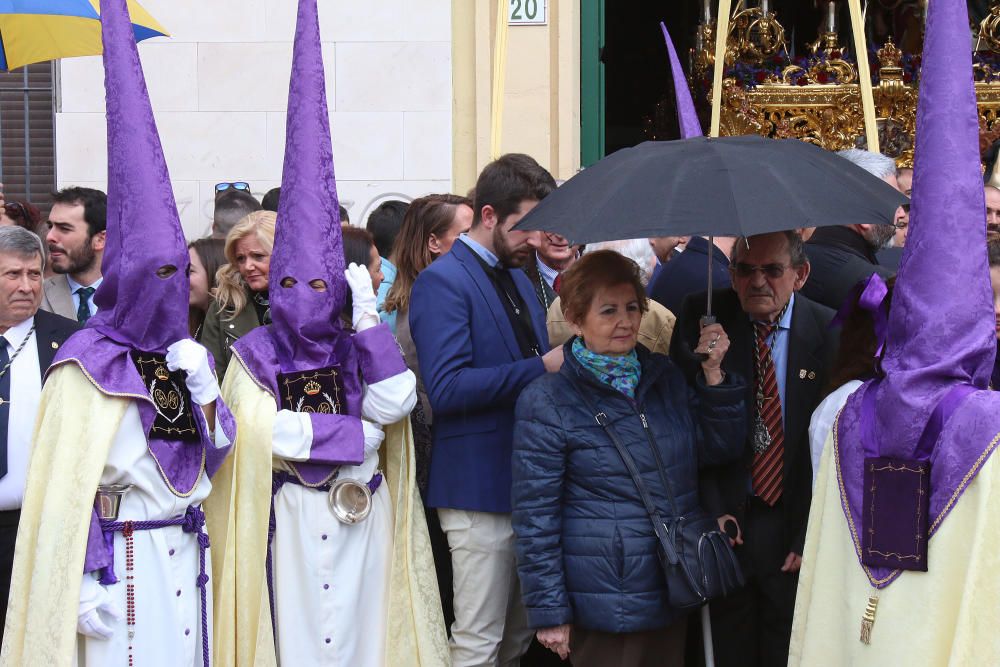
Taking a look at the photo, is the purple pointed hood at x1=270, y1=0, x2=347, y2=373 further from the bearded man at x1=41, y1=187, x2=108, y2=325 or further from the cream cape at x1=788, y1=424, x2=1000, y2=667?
the cream cape at x1=788, y1=424, x2=1000, y2=667

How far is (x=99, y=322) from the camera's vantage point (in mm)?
4059

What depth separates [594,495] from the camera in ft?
13.7

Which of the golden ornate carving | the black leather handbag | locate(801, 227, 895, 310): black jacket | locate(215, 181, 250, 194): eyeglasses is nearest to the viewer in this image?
the black leather handbag

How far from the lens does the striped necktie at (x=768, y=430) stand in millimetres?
4363

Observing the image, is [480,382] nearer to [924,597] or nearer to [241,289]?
[241,289]

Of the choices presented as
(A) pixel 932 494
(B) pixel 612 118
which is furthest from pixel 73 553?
(B) pixel 612 118

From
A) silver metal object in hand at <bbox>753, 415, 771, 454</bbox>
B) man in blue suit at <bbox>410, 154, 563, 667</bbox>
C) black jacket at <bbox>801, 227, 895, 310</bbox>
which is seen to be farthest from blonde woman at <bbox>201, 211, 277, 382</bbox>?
black jacket at <bbox>801, 227, 895, 310</bbox>

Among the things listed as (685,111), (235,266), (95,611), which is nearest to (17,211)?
(235,266)

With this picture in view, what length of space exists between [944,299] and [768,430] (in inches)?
45.5

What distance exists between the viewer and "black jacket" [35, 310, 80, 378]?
459cm

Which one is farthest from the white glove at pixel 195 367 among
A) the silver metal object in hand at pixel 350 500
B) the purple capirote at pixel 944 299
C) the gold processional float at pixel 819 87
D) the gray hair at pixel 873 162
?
the gold processional float at pixel 819 87

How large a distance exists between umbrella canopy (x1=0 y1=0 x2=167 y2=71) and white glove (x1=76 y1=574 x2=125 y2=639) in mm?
2781

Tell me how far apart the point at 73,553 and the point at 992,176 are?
178 inches

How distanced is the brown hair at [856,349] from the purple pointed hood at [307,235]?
1583 millimetres
